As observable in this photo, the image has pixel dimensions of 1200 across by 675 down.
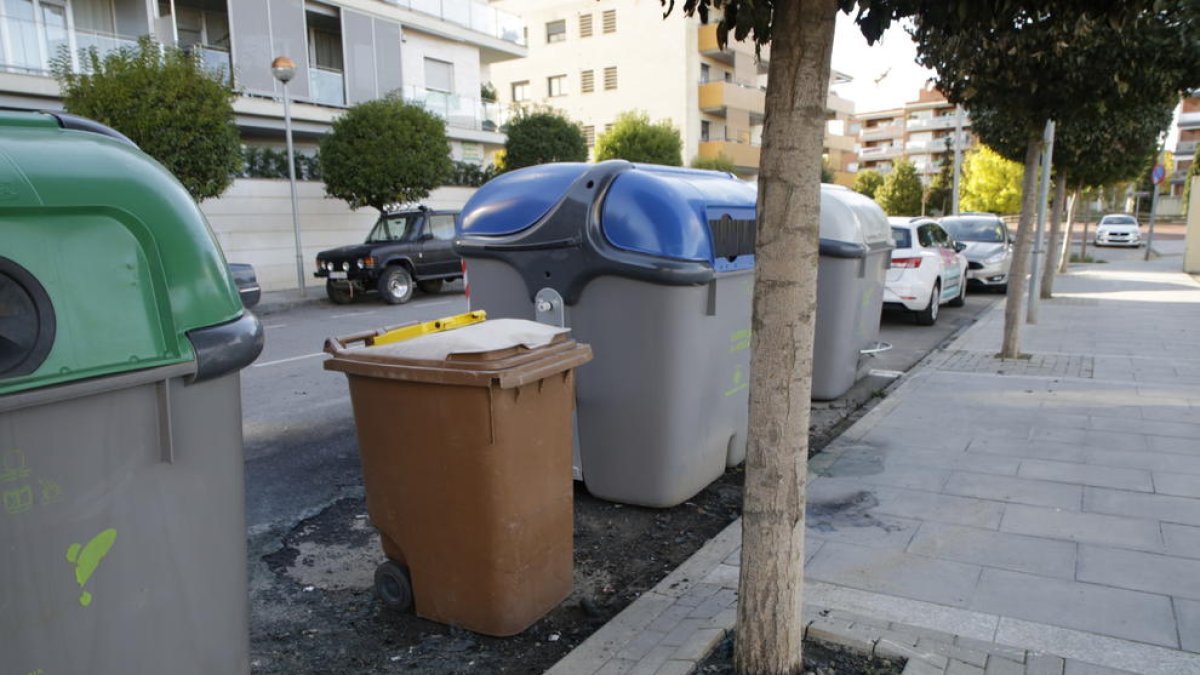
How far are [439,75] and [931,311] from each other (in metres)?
19.3

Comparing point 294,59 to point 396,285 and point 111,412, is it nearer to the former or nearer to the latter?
point 396,285

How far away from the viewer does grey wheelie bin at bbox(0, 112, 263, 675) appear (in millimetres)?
1716

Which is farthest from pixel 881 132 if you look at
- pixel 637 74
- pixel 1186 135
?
pixel 637 74

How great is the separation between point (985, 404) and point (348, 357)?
5.59 meters

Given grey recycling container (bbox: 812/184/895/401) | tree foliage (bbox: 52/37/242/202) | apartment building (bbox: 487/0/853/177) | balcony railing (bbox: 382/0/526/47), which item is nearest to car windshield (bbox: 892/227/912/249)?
grey recycling container (bbox: 812/184/895/401)

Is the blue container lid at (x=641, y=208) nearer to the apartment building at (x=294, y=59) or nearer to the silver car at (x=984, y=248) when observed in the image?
the silver car at (x=984, y=248)

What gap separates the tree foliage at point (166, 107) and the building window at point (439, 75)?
12048 millimetres

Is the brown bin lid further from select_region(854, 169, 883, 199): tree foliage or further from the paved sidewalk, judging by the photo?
select_region(854, 169, 883, 199): tree foliage

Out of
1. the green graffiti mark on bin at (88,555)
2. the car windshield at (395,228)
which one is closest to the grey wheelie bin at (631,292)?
the green graffiti mark on bin at (88,555)

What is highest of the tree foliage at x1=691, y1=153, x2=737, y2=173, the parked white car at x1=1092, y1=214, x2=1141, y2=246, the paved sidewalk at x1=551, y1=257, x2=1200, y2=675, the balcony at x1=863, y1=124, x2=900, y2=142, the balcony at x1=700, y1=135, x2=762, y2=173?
the balcony at x1=863, y1=124, x2=900, y2=142

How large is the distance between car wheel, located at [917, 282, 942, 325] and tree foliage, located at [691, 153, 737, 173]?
20.3m

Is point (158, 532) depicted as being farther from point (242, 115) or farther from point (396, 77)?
point (396, 77)

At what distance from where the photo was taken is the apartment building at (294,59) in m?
16.7

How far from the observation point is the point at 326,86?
22.0 meters
